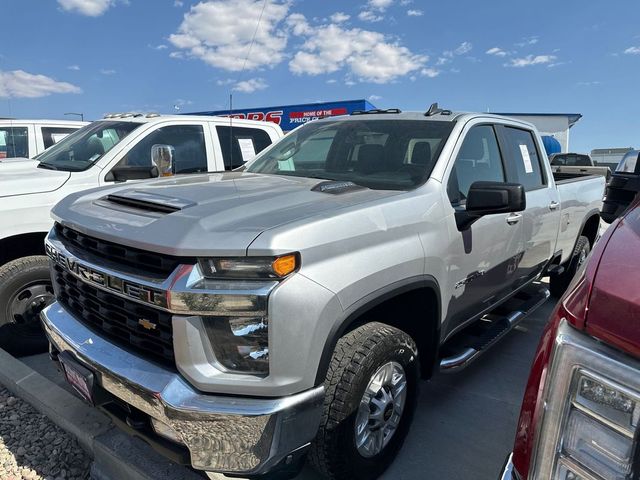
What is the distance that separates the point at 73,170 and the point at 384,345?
3.50 m

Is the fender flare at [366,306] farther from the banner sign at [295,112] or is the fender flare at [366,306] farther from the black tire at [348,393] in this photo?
the banner sign at [295,112]

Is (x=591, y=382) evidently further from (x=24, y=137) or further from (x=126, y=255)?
(x=24, y=137)

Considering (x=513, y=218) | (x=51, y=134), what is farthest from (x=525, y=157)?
(x=51, y=134)

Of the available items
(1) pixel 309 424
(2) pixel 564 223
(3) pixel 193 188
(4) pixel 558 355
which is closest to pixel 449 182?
(3) pixel 193 188

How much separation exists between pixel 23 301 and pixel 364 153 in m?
2.96

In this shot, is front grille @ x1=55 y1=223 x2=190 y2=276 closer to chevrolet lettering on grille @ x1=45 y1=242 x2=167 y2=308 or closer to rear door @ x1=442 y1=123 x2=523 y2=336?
chevrolet lettering on grille @ x1=45 y1=242 x2=167 y2=308


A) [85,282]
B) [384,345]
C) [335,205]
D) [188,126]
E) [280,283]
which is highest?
[188,126]

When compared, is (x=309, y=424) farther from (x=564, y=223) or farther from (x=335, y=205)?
(x=564, y=223)

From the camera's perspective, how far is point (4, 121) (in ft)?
24.8

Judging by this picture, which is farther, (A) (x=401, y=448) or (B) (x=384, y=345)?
(A) (x=401, y=448)

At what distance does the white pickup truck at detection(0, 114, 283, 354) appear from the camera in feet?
12.1

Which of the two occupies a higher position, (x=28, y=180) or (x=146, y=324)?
(x=28, y=180)

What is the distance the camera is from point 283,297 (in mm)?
1743

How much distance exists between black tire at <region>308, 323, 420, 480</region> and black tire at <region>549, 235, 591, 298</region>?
3817mm
